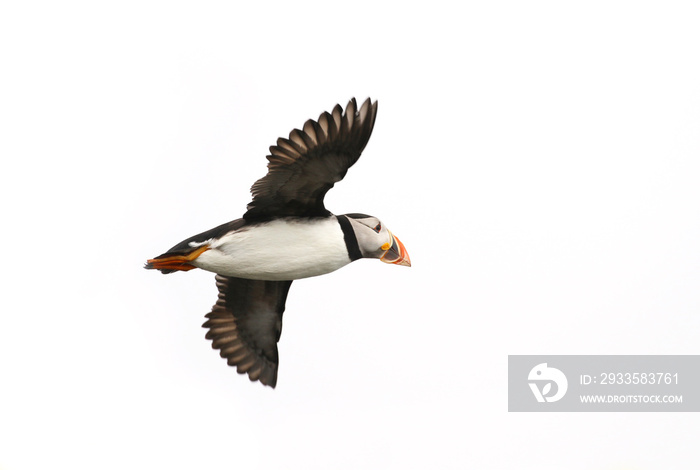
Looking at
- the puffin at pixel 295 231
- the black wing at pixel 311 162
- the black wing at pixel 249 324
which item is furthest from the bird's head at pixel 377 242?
the black wing at pixel 249 324

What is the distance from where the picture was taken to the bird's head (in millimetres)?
13961

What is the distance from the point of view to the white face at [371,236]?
13961mm

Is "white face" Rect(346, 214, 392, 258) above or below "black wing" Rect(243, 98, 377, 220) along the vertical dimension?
below

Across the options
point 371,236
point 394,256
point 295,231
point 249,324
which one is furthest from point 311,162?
point 249,324

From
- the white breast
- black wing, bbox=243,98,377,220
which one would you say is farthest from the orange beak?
black wing, bbox=243,98,377,220

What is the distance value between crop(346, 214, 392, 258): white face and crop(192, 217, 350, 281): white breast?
9.3 inches

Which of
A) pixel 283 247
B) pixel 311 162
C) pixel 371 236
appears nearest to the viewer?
pixel 311 162

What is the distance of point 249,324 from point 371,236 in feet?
9.52

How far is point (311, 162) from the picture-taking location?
13.0 metres

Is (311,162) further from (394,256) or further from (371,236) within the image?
(394,256)

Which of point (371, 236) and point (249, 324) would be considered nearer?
point (371, 236)

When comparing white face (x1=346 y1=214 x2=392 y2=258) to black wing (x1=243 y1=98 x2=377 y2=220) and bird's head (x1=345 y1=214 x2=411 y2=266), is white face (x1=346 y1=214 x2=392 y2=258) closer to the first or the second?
bird's head (x1=345 y1=214 x2=411 y2=266)

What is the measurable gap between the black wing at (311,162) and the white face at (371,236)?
405mm

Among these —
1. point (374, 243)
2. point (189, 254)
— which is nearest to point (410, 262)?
point (374, 243)
